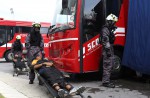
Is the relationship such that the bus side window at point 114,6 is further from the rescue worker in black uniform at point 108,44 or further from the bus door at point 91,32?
the rescue worker in black uniform at point 108,44

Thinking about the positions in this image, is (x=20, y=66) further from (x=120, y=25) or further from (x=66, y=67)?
(x=120, y=25)

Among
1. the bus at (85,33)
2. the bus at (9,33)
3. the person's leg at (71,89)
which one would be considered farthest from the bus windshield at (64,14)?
the bus at (9,33)

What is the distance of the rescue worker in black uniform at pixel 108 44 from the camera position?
903cm

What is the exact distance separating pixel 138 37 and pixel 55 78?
9.04 ft

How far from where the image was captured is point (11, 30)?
22906 mm

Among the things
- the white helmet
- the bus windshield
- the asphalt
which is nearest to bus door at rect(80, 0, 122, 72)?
the bus windshield

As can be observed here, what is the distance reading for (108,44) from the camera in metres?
8.99

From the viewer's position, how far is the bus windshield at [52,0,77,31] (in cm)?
966

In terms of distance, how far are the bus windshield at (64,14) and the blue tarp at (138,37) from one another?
1.59 m

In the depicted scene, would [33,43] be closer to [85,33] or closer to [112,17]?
[85,33]

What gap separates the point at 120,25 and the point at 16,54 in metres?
5.74

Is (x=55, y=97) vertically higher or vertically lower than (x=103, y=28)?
lower

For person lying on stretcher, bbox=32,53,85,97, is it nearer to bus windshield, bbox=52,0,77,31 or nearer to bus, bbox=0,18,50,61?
bus windshield, bbox=52,0,77,31

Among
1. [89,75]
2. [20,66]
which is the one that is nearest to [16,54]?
[20,66]
